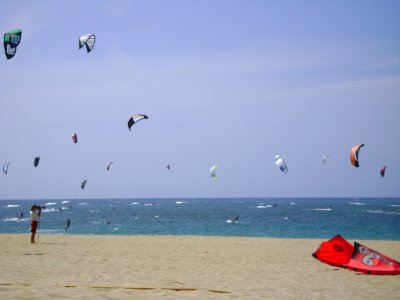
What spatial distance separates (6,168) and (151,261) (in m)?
18.0

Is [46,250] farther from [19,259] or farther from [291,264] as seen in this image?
[291,264]

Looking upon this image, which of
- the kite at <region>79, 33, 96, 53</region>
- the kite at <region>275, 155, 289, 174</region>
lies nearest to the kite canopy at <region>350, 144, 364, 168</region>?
the kite at <region>275, 155, 289, 174</region>

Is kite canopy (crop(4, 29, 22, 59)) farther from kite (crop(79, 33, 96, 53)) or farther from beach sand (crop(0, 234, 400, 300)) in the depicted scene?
beach sand (crop(0, 234, 400, 300))

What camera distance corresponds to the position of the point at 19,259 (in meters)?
10.7

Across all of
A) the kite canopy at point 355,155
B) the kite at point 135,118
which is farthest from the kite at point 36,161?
the kite canopy at point 355,155

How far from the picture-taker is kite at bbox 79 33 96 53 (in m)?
18.5

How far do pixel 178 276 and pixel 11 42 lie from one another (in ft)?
35.7

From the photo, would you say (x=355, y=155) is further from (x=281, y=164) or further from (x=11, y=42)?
(x=11, y=42)

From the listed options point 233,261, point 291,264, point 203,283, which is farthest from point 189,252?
point 203,283

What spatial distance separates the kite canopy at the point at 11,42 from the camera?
14728mm

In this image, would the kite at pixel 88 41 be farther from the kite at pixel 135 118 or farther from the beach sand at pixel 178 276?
the beach sand at pixel 178 276

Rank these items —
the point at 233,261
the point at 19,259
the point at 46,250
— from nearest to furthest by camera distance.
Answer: the point at 19,259 < the point at 233,261 < the point at 46,250

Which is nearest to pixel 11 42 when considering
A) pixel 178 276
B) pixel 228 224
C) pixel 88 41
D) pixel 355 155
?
pixel 88 41

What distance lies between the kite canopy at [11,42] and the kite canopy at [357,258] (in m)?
11.9
